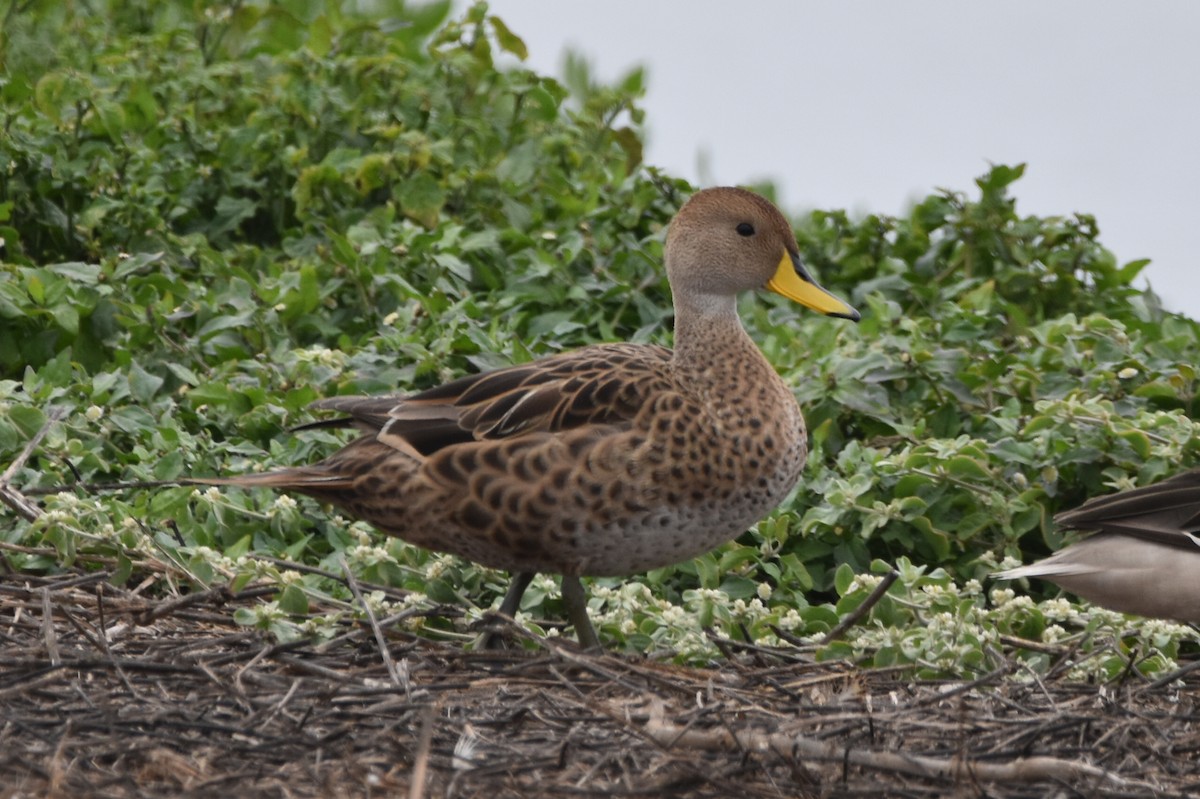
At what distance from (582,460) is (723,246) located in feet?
3.40

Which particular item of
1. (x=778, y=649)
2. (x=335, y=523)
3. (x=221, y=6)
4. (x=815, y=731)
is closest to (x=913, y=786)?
(x=815, y=731)

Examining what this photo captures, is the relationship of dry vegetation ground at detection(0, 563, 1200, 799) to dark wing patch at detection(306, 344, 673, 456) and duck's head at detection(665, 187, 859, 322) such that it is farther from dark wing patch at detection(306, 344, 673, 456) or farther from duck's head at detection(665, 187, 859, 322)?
duck's head at detection(665, 187, 859, 322)

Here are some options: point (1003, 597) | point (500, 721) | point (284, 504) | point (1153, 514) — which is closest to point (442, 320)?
point (284, 504)

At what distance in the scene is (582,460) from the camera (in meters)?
5.23

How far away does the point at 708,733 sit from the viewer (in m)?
4.36

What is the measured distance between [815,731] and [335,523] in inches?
92.3

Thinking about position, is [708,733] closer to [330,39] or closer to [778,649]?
[778,649]

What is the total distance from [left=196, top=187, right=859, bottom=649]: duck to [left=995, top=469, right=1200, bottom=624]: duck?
0.90 metres

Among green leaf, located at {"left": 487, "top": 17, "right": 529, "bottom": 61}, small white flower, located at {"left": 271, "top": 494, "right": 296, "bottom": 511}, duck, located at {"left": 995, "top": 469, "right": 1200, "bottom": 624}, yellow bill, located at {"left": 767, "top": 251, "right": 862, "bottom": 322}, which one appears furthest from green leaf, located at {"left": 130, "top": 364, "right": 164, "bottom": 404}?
green leaf, located at {"left": 487, "top": 17, "right": 529, "bottom": 61}

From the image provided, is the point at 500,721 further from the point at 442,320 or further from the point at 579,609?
the point at 442,320

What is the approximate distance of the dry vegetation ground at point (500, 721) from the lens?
13.6 ft

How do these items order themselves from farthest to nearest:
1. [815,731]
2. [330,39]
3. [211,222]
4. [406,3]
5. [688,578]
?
[406,3] → [330,39] → [211,222] → [688,578] → [815,731]

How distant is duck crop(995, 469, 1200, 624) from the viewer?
561 cm

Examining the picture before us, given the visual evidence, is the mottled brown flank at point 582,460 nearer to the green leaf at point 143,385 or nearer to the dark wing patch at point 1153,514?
the dark wing patch at point 1153,514
